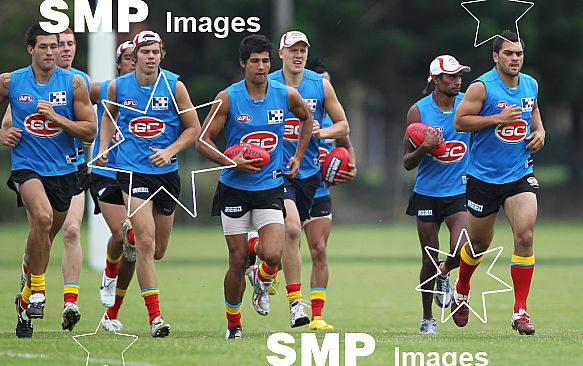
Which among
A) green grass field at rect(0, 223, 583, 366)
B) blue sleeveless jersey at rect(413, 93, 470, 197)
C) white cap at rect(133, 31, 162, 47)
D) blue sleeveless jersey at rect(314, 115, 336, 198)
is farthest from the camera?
blue sleeveless jersey at rect(314, 115, 336, 198)

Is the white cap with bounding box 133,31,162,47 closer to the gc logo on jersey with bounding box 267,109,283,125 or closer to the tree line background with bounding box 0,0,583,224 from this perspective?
the gc logo on jersey with bounding box 267,109,283,125

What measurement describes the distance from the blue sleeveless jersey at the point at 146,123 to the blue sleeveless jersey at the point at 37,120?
60 cm

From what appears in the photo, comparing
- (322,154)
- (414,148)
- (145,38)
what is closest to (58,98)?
(145,38)

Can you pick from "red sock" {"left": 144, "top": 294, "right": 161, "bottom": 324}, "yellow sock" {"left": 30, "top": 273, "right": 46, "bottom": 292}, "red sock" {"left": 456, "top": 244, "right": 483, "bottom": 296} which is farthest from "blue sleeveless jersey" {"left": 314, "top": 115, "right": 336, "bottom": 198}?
"yellow sock" {"left": 30, "top": 273, "right": 46, "bottom": 292}

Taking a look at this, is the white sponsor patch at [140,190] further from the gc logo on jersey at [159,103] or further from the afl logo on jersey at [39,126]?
the afl logo on jersey at [39,126]

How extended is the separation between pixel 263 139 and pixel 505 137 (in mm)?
2192

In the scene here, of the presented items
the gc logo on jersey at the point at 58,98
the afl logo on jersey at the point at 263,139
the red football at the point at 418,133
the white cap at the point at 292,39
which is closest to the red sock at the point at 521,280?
the red football at the point at 418,133

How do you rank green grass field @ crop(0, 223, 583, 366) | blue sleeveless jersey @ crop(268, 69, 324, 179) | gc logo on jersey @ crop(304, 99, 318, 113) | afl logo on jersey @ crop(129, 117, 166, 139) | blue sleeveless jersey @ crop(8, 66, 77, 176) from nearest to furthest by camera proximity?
green grass field @ crop(0, 223, 583, 366) → afl logo on jersey @ crop(129, 117, 166, 139) → blue sleeveless jersey @ crop(8, 66, 77, 176) → blue sleeveless jersey @ crop(268, 69, 324, 179) → gc logo on jersey @ crop(304, 99, 318, 113)

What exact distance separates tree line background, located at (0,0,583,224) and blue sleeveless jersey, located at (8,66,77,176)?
2631cm

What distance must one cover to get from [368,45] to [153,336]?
31.8m

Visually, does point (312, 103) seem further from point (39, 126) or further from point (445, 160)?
point (39, 126)

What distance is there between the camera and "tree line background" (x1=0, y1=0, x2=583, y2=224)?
1615 inches

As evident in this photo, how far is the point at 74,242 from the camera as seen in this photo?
503 inches

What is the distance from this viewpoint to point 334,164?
13.1 metres
